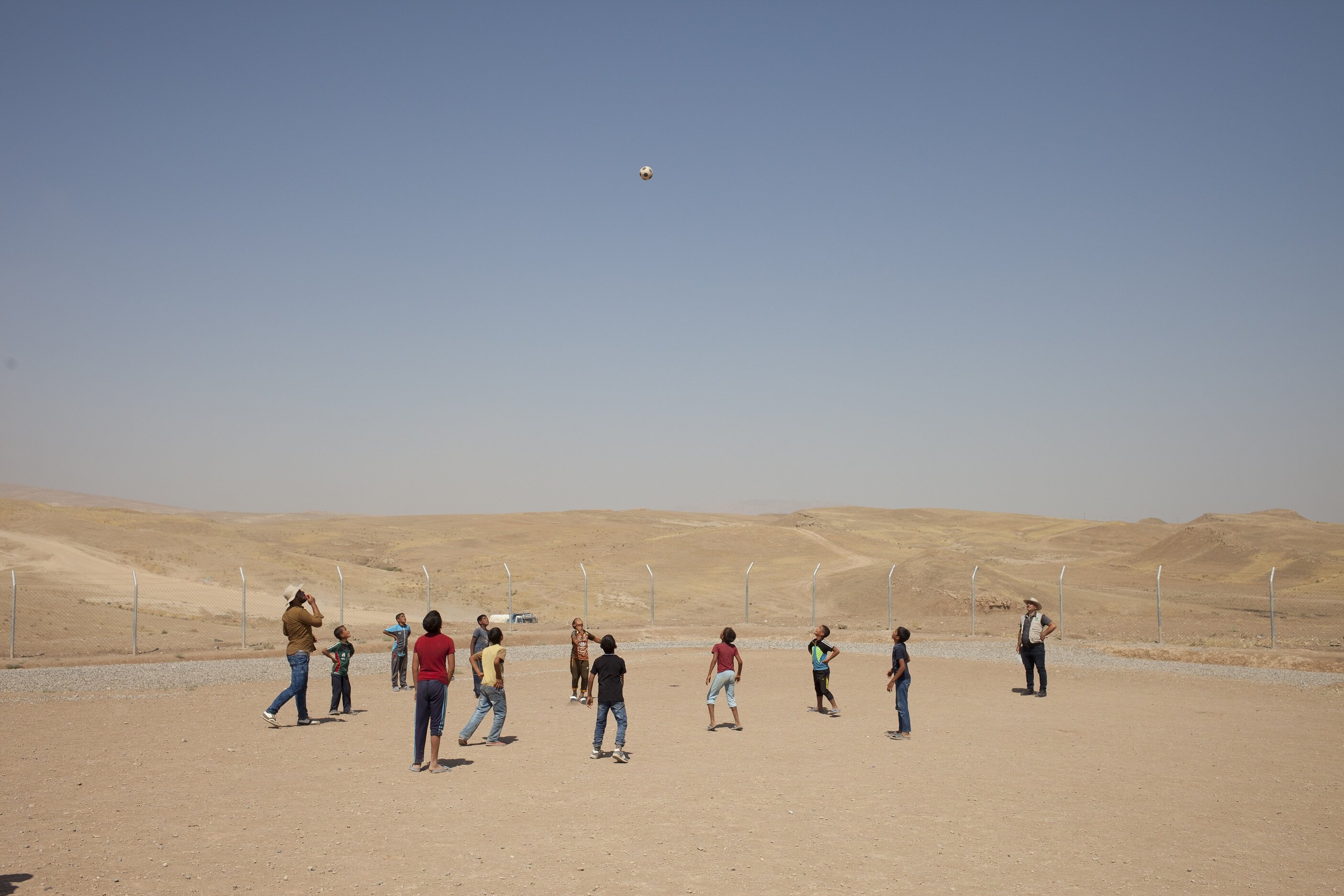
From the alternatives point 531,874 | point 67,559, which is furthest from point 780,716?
point 67,559

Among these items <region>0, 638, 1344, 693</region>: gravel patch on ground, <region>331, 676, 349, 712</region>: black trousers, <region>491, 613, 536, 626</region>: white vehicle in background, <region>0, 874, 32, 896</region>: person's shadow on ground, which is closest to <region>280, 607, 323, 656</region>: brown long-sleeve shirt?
<region>331, 676, 349, 712</region>: black trousers

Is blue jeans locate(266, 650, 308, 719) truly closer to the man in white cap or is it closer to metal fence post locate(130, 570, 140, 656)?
metal fence post locate(130, 570, 140, 656)

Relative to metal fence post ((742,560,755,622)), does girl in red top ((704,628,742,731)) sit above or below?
above

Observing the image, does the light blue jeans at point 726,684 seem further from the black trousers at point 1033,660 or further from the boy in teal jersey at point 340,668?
the black trousers at point 1033,660

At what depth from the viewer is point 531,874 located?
24.3 feet

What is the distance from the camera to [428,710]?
1121cm

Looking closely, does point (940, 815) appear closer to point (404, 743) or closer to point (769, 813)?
point (769, 813)

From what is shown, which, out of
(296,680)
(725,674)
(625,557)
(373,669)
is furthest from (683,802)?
(625,557)

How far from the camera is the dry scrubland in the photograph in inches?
1275

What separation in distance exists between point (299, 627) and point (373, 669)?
10159 millimetres

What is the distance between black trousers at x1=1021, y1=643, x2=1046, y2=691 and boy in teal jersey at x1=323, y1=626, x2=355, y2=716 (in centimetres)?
1282

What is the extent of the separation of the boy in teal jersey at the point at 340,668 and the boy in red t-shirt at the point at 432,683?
443cm

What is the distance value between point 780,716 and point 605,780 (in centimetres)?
580

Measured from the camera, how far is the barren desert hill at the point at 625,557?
42.5m
